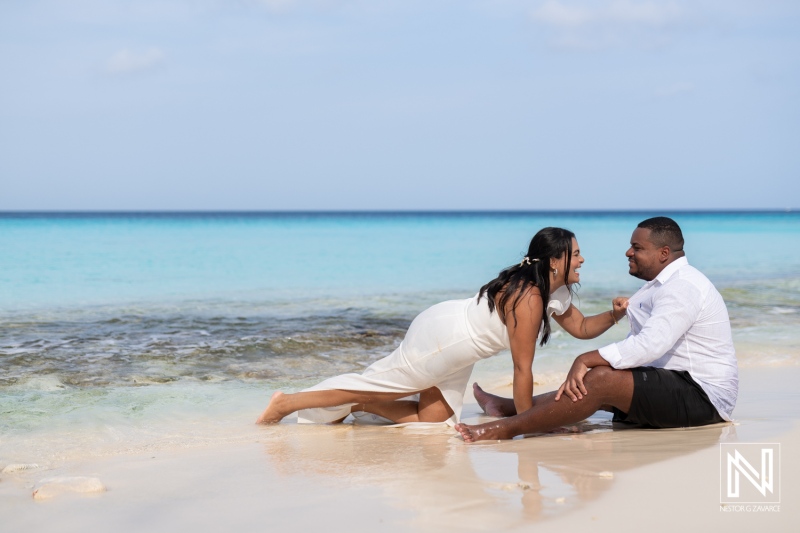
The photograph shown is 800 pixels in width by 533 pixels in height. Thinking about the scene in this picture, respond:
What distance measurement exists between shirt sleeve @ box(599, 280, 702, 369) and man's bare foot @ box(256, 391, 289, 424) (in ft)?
7.71

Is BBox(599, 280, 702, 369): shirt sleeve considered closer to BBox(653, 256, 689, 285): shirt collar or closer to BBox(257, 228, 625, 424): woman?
BBox(653, 256, 689, 285): shirt collar

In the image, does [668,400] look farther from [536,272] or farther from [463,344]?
[463,344]

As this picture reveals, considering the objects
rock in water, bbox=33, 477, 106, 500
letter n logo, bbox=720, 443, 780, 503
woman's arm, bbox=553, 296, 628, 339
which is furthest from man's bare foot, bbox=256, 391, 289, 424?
letter n logo, bbox=720, 443, 780, 503

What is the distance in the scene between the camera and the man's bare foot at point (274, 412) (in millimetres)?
5852

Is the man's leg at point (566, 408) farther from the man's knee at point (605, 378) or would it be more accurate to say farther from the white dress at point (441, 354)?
the white dress at point (441, 354)

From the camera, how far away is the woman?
17.2ft

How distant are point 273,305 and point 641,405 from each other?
A: 9.58 metres

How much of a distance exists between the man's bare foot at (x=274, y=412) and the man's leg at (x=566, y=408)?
1.42m

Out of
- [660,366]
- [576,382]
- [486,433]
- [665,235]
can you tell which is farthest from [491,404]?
[665,235]

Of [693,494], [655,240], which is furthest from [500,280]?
[693,494]

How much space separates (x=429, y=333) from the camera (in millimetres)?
5547

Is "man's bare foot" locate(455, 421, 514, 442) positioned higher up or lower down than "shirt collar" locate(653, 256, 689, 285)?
lower down

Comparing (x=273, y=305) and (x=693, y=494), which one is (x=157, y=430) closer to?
(x=693, y=494)

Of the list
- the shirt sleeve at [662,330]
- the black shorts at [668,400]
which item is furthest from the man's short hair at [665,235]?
the black shorts at [668,400]
